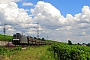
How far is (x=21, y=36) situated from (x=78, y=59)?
55.2 metres

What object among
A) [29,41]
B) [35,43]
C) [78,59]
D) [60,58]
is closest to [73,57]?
[78,59]

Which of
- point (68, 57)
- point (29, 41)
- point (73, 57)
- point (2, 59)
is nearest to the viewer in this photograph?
point (73, 57)

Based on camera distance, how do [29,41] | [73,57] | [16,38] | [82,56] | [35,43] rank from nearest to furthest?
[82,56]
[73,57]
[16,38]
[29,41]
[35,43]

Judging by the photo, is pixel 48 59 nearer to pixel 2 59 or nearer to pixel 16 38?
pixel 2 59

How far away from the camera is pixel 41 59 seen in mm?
33625

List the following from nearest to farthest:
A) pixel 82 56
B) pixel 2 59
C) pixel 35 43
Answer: pixel 82 56, pixel 2 59, pixel 35 43

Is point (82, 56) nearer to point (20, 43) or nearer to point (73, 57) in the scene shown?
point (73, 57)

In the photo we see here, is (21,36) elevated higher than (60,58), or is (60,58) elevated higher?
(21,36)

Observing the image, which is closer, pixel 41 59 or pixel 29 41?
pixel 41 59

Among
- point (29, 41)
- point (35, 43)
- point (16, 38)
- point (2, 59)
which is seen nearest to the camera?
point (2, 59)

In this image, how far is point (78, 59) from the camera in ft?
75.0

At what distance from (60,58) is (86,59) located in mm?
9863

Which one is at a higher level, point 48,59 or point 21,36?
point 21,36

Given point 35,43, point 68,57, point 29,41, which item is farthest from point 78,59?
point 35,43
